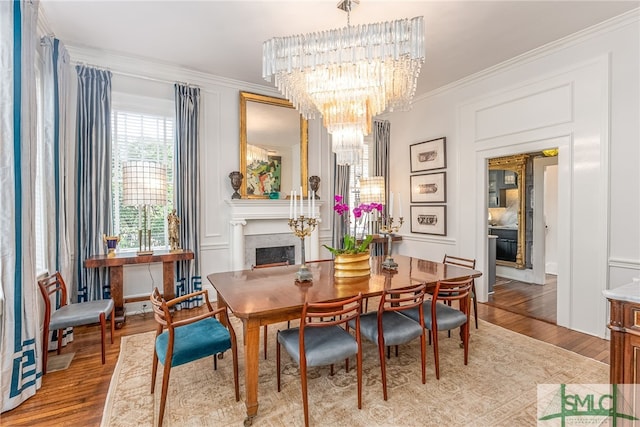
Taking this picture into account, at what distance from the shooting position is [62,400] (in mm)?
2098

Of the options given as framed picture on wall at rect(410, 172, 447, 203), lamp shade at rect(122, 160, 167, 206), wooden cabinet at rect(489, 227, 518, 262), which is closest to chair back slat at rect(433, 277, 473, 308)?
framed picture on wall at rect(410, 172, 447, 203)

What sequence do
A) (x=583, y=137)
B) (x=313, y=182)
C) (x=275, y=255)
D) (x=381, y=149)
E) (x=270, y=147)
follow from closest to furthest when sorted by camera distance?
(x=583, y=137), (x=270, y=147), (x=275, y=255), (x=313, y=182), (x=381, y=149)

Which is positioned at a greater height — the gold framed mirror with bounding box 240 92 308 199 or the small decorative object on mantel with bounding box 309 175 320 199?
the gold framed mirror with bounding box 240 92 308 199

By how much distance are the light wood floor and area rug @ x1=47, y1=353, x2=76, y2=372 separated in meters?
0.05

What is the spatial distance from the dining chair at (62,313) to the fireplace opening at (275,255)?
206 centimetres

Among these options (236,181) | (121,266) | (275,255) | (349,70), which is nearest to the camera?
(349,70)

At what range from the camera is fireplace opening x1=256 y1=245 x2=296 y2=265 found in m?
4.61

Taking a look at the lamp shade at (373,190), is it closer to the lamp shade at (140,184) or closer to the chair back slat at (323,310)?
the lamp shade at (140,184)

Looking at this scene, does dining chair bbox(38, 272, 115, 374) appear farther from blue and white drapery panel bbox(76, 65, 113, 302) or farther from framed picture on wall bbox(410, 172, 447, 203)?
framed picture on wall bbox(410, 172, 447, 203)

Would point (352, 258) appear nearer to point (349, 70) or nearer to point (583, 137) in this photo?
point (349, 70)

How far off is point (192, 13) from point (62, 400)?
3.36m

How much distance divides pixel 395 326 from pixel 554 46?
12.0 feet

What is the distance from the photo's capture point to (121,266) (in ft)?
11.1

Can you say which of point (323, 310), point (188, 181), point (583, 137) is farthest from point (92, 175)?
point (583, 137)
